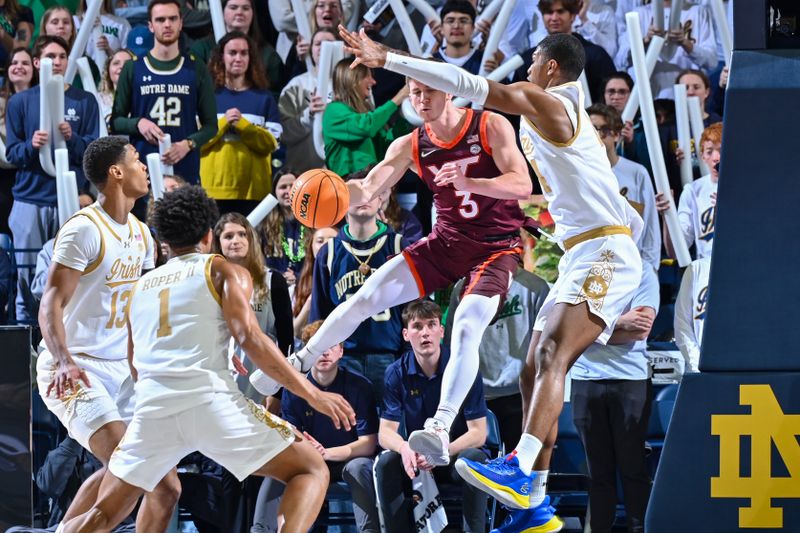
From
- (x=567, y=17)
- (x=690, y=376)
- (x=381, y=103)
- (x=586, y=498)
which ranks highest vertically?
(x=567, y=17)

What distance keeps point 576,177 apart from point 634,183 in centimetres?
301

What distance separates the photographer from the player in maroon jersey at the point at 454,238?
20.3 ft

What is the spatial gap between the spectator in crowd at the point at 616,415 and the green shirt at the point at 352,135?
2.51m

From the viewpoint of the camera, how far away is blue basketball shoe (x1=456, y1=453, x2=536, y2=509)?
5273mm

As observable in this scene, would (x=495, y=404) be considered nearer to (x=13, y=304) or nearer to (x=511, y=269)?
(x=511, y=269)

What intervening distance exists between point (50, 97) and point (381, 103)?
8.66ft

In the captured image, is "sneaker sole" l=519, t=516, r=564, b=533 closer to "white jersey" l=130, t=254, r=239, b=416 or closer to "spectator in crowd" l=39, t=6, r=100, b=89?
"white jersey" l=130, t=254, r=239, b=416

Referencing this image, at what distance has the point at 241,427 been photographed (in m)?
5.47

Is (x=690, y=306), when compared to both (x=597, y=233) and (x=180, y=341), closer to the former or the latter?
(x=597, y=233)

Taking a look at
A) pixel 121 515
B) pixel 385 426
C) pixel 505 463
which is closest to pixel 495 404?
pixel 385 426

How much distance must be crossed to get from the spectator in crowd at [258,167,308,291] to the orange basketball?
8.70ft

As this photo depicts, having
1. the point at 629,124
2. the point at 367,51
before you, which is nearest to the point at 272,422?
the point at 367,51

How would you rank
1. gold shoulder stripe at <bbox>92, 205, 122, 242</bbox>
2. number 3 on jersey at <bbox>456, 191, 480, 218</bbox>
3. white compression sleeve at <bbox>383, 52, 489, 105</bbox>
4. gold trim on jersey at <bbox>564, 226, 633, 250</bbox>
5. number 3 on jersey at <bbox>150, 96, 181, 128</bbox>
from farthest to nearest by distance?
number 3 on jersey at <bbox>150, 96, 181, 128</bbox> < gold shoulder stripe at <bbox>92, 205, 122, 242</bbox> < number 3 on jersey at <bbox>456, 191, 480, 218</bbox> < gold trim on jersey at <bbox>564, 226, 633, 250</bbox> < white compression sleeve at <bbox>383, 52, 489, 105</bbox>

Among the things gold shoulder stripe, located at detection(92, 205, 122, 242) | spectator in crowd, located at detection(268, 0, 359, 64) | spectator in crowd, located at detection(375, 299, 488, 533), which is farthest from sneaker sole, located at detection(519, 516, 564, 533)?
spectator in crowd, located at detection(268, 0, 359, 64)
